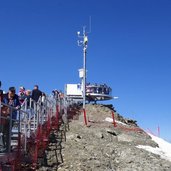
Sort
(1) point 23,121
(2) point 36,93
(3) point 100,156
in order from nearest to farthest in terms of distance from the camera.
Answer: (1) point 23,121 → (3) point 100,156 → (2) point 36,93

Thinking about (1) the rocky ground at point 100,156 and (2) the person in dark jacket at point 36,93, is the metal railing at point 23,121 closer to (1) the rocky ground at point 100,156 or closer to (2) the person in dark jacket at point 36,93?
(2) the person in dark jacket at point 36,93

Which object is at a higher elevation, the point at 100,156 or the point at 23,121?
the point at 23,121

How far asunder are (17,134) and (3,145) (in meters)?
2.20

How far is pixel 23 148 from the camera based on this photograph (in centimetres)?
1436

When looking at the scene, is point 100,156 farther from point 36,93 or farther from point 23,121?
point 36,93

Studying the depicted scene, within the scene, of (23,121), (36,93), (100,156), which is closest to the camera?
(23,121)

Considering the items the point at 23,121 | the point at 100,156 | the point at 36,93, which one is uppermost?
the point at 36,93

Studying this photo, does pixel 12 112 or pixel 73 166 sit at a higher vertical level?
pixel 12 112

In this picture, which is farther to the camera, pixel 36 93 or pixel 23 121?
pixel 36 93

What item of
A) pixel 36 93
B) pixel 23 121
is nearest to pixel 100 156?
pixel 23 121

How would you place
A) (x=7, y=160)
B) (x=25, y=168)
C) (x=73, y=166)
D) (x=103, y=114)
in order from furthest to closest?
1. (x=103, y=114)
2. (x=73, y=166)
3. (x=25, y=168)
4. (x=7, y=160)

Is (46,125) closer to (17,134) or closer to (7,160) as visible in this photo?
(17,134)

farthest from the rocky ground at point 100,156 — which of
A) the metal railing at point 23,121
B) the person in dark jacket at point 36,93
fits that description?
the person in dark jacket at point 36,93

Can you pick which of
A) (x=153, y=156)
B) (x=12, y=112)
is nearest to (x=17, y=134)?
(x=12, y=112)
